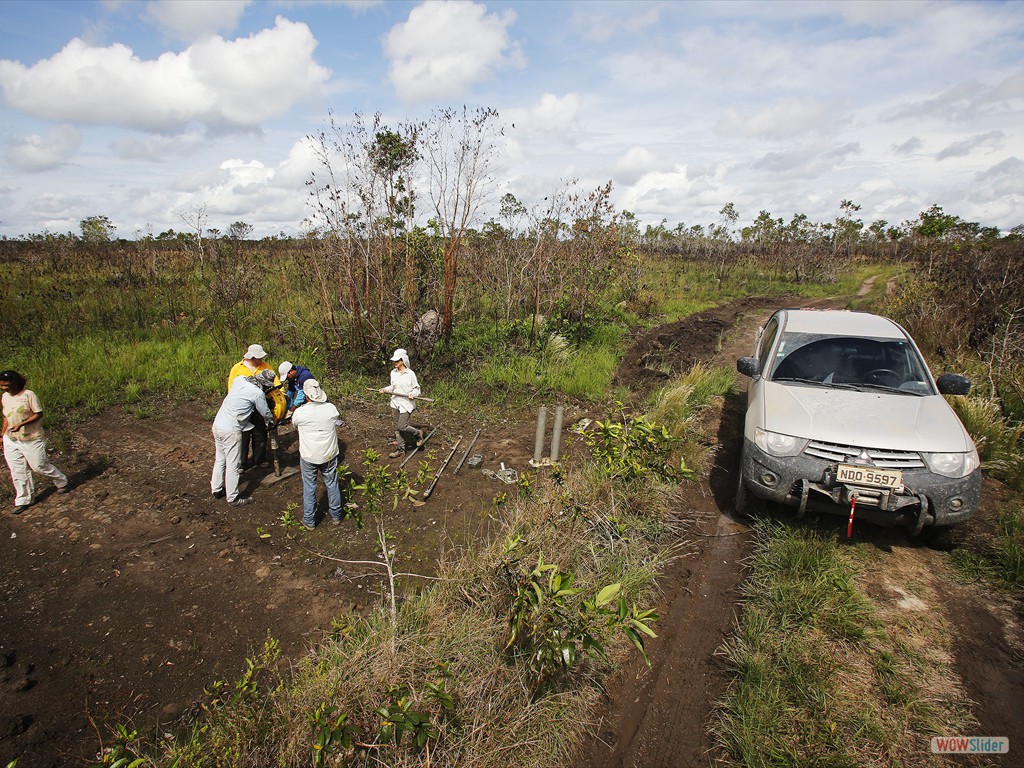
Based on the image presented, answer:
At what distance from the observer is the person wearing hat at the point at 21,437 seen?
4.65m

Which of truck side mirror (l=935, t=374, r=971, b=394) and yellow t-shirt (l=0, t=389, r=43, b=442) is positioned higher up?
truck side mirror (l=935, t=374, r=971, b=394)

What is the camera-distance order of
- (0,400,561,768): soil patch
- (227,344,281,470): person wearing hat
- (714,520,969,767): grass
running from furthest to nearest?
(227,344,281,470): person wearing hat < (0,400,561,768): soil patch < (714,520,969,767): grass

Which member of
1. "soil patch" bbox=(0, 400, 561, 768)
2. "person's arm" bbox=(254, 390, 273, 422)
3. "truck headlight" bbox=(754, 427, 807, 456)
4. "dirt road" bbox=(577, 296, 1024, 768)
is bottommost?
"soil patch" bbox=(0, 400, 561, 768)

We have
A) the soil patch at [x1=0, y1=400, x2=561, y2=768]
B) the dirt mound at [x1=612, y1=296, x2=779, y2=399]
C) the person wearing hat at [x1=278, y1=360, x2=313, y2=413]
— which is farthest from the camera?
the dirt mound at [x1=612, y1=296, x2=779, y2=399]

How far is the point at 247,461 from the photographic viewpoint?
5.88 m

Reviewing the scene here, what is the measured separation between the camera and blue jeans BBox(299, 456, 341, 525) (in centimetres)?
450

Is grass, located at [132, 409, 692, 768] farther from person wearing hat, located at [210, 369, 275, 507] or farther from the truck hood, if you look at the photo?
person wearing hat, located at [210, 369, 275, 507]

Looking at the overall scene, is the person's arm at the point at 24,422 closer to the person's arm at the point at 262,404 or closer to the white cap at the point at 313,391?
the person's arm at the point at 262,404

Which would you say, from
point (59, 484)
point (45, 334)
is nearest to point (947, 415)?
point (59, 484)

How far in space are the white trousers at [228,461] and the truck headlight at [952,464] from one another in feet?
20.0

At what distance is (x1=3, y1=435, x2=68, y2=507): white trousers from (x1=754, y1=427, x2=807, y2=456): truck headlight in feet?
22.6

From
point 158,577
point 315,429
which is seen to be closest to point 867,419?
point 315,429

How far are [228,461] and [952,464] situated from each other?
6.45m

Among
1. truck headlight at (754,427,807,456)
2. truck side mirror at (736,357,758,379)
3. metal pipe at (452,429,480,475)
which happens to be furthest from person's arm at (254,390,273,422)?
truck side mirror at (736,357,758,379)
